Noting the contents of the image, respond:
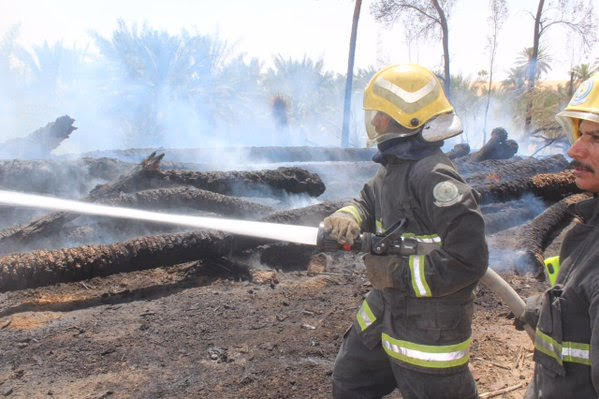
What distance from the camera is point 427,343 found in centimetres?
235

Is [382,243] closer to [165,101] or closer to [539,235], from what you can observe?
[539,235]

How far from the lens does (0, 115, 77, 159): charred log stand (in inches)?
380

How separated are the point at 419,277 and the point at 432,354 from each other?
353 mm

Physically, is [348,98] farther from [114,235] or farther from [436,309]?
[436,309]

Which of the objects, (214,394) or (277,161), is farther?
(277,161)

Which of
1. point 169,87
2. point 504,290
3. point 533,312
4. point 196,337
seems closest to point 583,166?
point 533,312

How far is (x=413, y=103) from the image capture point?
2473 millimetres

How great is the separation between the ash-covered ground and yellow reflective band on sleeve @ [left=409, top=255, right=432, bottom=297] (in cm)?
133

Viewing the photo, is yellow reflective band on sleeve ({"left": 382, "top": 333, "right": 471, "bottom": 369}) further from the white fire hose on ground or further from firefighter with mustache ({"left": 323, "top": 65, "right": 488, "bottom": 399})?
the white fire hose on ground

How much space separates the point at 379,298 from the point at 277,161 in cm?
1114

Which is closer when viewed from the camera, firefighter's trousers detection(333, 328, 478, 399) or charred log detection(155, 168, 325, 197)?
firefighter's trousers detection(333, 328, 478, 399)

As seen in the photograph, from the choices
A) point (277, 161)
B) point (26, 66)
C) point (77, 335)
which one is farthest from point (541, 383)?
point (26, 66)

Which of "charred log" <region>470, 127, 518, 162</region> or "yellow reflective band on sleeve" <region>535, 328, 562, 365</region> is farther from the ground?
"yellow reflective band on sleeve" <region>535, 328, 562, 365</region>

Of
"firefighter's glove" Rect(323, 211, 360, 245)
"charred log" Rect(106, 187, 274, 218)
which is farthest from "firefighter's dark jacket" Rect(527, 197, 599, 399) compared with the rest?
"charred log" Rect(106, 187, 274, 218)
